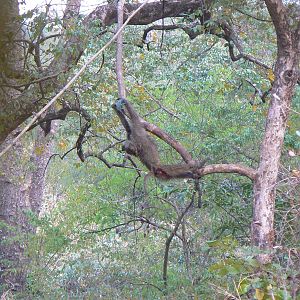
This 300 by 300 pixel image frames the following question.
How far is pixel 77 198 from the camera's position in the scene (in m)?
9.14

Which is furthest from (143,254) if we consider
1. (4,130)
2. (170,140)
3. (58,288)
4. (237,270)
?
(237,270)

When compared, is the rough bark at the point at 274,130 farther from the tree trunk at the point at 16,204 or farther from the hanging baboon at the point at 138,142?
the tree trunk at the point at 16,204

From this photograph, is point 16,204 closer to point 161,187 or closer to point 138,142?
point 161,187

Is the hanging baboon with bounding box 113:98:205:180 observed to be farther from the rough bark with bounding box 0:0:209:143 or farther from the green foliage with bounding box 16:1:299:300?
the green foliage with bounding box 16:1:299:300

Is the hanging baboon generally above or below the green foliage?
below

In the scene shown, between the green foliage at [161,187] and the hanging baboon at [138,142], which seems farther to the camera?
the green foliage at [161,187]

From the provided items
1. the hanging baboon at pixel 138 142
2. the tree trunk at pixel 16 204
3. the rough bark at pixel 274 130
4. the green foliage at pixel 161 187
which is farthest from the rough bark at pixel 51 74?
the tree trunk at pixel 16 204

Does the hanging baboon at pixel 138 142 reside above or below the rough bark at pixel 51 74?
below

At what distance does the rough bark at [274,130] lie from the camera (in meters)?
3.63

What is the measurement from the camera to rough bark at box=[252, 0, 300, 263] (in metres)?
3.63

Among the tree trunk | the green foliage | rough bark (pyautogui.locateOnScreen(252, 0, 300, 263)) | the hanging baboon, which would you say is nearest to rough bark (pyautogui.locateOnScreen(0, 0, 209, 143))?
the green foliage

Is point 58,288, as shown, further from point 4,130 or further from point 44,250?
point 4,130

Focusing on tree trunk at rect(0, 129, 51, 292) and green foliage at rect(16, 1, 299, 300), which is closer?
green foliage at rect(16, 1, 299, 300)

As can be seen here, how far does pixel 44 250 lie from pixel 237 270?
567 centimetres
